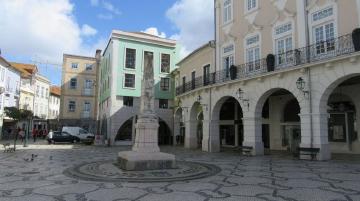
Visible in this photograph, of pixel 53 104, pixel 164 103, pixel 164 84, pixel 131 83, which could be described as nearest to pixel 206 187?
pixel 131 83

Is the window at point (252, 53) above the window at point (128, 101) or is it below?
above

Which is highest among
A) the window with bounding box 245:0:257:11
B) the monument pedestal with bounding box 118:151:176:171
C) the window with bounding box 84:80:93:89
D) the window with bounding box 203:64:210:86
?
the window with bounding box 245:0:257:11

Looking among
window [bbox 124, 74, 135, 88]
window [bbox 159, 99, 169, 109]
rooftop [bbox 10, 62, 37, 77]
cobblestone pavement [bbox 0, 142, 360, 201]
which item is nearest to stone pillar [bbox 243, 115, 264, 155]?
cobblestone pavement [bbox 0, 142, 360, 201]

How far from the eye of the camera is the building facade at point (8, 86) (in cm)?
3634

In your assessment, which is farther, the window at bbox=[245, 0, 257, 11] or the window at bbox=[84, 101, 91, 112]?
the window at bbox=[84, 101, 91, 112]

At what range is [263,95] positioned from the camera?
17.8 m

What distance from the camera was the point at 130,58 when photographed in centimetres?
3291

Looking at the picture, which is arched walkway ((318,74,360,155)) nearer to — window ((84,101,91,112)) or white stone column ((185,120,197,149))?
white stone column ((185,120,197,149))

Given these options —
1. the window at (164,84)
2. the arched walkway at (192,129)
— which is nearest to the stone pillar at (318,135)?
the arched walkway at (192,129)

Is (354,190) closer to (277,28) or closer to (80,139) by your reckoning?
(277,28)

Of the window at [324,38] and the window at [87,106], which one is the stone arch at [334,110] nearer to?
the window at [324,38]

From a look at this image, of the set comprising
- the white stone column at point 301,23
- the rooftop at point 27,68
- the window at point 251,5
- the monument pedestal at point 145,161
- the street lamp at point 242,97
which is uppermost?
the rooftop at point 27,68

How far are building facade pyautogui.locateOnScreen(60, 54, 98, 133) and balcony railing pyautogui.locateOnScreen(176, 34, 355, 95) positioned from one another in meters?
29.2

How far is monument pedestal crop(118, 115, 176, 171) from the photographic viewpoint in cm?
1087
